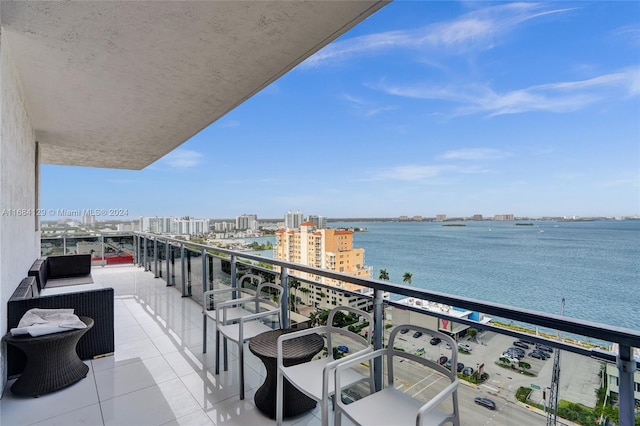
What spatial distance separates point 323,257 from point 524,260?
91.3 ft

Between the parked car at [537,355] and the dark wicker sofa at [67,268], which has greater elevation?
the parked car at [537,355]

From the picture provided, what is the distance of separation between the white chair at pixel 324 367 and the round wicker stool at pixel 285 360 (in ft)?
0.17

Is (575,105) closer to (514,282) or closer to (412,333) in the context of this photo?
(514,282)

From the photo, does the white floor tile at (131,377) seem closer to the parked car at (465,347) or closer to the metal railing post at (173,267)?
the parked car at (465,347)

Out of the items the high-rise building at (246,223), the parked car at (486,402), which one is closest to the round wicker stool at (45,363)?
the parked car at (486,402)

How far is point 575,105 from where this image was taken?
24016 millimetres

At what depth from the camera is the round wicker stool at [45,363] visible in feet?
7.87

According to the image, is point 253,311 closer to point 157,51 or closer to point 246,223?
point 157,51

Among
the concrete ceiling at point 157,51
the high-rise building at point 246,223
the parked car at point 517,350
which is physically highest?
the concrete ceiling at point 157,51

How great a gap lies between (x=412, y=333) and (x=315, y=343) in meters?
0.74

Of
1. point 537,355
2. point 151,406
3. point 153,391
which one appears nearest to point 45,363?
point 153,391

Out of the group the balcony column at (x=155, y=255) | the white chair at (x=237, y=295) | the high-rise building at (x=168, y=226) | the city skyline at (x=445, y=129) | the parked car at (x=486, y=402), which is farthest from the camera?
the city skyline at (x=445, y=129)

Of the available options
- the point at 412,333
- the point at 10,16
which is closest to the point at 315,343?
the point at 412,333

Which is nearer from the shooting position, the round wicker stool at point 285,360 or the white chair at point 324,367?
the white chair at point 324,367
